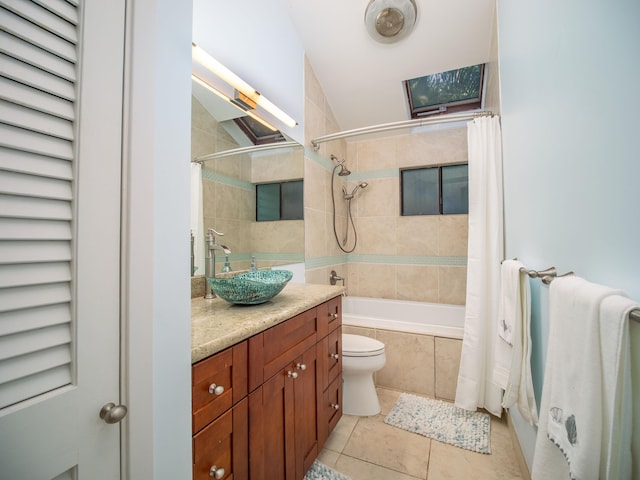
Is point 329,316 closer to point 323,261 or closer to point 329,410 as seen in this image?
point 329,410

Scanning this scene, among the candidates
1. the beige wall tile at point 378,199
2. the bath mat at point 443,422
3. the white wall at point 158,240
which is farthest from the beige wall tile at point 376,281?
the white wall at point 158,240

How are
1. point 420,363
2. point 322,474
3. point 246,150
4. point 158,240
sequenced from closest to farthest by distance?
1. point 158,240
2. point 322,474
3. point 246,150
4. point 420,363

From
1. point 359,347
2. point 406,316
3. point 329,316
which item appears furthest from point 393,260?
point 329,316

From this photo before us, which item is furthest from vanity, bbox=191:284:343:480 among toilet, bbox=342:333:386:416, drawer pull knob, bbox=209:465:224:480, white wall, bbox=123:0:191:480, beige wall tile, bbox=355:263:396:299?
beige wall tile, bbox=355:263:396:299

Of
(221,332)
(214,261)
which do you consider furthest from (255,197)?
(221,332)

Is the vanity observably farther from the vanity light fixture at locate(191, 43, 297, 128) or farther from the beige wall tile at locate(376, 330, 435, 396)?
the vanity light fixture at locate(191, 43, 297, 128)

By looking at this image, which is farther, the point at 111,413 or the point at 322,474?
the point at 322,474

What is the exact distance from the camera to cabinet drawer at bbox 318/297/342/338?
146 cm

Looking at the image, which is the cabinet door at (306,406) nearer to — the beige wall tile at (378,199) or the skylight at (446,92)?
the beige wall tile at (378,199)

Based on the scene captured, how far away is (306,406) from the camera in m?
1.31

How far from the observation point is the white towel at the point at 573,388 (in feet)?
1.87

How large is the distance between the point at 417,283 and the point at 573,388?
2.39 m

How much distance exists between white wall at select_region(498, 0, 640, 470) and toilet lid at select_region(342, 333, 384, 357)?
90 centimetres

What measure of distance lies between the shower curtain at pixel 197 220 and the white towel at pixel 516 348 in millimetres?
1488
